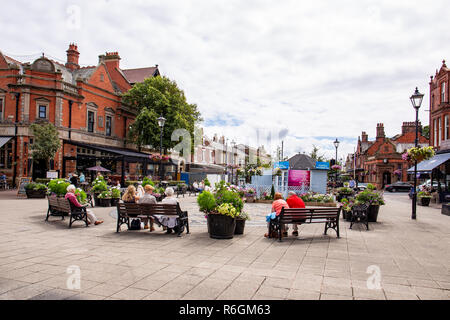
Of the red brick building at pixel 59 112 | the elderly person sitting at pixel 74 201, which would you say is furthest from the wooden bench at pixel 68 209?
the red brick building at pixel 59 112

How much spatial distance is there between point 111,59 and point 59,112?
52.6ft

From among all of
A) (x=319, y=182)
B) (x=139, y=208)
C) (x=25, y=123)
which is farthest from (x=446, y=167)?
(x=25, y=123)

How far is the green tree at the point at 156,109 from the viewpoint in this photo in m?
34.2

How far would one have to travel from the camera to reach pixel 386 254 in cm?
665

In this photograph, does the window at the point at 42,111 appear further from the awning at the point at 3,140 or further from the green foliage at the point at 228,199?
the green foliage at the point at 228,199

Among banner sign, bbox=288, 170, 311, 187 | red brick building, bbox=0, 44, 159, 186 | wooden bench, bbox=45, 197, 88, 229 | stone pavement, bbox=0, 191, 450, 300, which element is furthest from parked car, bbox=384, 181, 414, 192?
wooden bench, bbox=45, 197, 88, 229

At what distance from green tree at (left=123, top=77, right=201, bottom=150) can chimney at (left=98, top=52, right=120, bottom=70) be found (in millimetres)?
7071

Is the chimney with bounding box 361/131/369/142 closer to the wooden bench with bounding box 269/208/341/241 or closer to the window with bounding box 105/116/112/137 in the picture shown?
the window with bounding box 105/116/112/137

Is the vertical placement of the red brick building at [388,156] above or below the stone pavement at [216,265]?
above

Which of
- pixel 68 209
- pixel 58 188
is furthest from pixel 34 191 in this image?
pixel 68 209

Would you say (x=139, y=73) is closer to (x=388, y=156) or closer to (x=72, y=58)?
(x=72, y=58)

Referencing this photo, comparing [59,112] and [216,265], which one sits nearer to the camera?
[216,265]

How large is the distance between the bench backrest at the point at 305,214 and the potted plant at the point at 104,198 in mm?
10079

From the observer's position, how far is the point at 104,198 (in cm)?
1512
